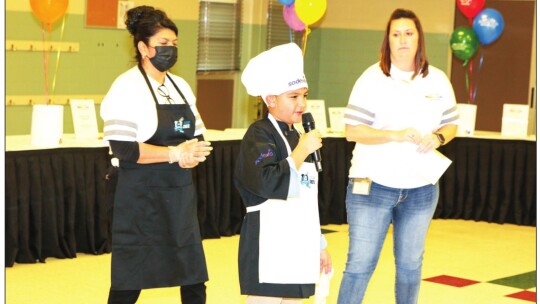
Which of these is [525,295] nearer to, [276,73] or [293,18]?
[276,73]

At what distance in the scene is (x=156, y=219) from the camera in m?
3.70

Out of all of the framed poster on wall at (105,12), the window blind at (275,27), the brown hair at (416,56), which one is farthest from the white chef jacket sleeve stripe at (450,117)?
the window blind at (275,27)

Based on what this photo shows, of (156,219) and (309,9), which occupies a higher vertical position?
(309,9)

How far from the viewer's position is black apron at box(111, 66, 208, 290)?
367 centimetres

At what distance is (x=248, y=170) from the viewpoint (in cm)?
317

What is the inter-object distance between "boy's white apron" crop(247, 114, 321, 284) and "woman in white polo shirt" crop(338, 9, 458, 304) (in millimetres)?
576

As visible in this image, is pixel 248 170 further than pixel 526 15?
No

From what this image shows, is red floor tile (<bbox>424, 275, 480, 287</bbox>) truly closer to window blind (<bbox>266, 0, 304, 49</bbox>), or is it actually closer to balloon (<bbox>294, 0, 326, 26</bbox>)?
balloon (<bbox>294, 0, 326, 26</bbox>)

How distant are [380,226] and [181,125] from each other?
857 mm

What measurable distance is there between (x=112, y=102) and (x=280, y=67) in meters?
0.74

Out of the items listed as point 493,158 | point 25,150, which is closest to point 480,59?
point 493,158

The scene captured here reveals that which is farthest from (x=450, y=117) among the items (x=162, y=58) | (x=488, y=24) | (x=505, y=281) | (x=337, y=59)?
(x=337, y=59)

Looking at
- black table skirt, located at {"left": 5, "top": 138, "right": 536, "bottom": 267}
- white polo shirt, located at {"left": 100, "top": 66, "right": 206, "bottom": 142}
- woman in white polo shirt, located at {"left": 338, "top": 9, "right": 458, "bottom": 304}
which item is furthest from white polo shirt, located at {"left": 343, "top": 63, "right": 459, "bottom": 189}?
black table skirt, located at {"left": 5, "top": 138, "right": 536, "bottom": 267}

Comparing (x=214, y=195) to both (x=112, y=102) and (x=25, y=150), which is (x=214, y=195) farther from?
(x=112, y=102)
